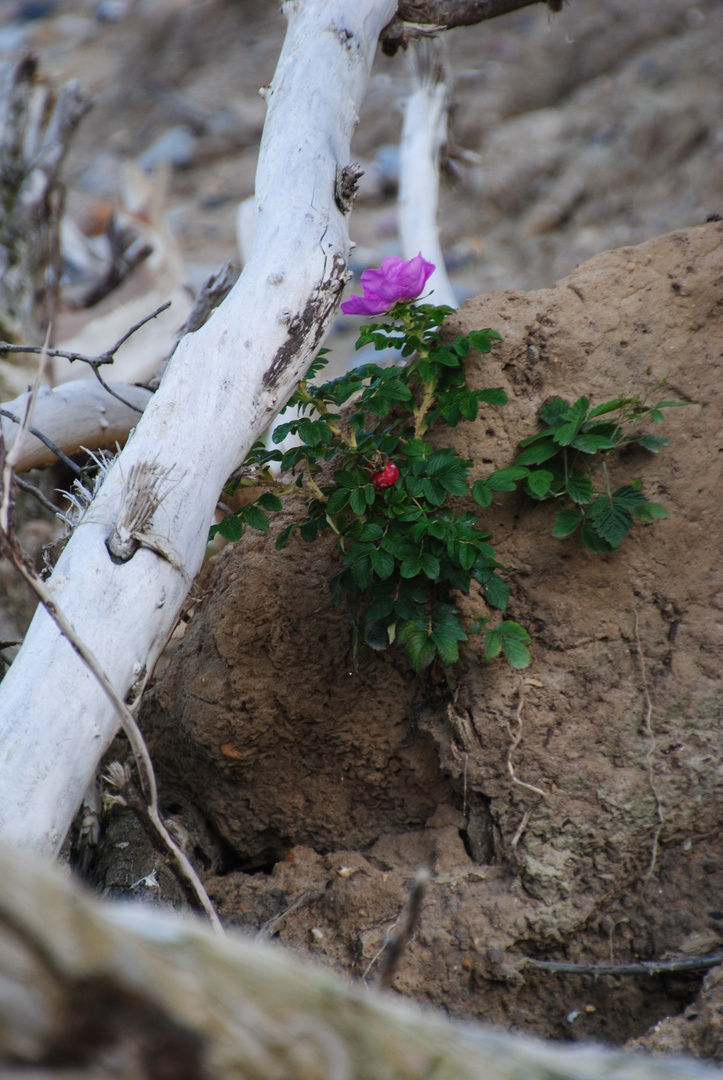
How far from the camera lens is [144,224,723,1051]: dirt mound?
68.2 inches

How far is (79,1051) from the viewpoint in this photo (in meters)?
0.62

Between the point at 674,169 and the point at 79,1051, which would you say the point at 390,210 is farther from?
the point at 79,1051

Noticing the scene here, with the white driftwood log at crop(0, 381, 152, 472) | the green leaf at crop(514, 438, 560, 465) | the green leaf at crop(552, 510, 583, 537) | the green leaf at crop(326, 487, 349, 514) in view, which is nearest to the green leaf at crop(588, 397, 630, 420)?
the green leaf at crop(514, 438, 560, 465)

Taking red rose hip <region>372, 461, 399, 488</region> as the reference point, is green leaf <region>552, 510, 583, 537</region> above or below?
above

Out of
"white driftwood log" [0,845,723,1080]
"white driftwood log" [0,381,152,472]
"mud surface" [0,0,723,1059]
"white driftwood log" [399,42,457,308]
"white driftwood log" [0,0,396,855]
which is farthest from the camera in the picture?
"white driftwood log" [399,42,457,308]

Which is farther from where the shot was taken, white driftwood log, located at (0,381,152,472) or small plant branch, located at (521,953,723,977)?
white driftwood log, located at (0,381,152,472)

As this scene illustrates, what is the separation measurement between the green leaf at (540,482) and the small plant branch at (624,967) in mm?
1008

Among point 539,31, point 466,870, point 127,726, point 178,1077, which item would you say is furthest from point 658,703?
point 539,31

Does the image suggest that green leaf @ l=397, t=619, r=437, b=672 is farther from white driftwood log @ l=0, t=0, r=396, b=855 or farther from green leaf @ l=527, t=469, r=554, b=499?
white driftwood log @ l=0, t=0, r=396, b=855

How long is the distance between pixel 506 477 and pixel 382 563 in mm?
355

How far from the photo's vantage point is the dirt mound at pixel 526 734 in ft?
5.69

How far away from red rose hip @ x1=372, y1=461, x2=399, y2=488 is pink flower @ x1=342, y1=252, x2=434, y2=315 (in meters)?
0.37

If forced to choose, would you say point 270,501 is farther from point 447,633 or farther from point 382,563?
point 447,633

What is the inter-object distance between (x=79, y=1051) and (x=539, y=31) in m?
12.2
